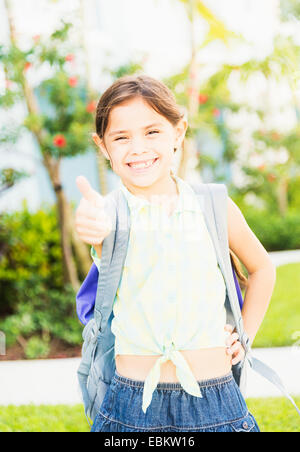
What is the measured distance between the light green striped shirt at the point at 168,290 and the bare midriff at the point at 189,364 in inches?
0.5

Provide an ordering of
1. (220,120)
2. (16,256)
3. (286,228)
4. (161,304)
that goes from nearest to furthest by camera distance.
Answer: (161,304) < (16,256) < (220,120) < (286,228)

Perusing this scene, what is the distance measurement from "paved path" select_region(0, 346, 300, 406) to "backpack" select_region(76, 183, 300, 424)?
1131mm

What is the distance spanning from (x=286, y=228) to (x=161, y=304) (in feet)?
15.6

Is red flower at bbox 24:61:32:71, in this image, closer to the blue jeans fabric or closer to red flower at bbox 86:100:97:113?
red flower at bbox 86:100:97:113

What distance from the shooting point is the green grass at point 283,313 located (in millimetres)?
3305

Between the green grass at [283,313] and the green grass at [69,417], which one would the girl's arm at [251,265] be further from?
the green grass at [283,313]

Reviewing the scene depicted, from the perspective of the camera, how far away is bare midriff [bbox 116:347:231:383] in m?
1.08

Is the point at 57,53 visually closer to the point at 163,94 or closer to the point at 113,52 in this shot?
the point at 113,52

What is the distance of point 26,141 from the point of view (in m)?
3.99

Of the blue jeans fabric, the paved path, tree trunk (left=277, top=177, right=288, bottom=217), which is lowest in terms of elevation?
the paved path

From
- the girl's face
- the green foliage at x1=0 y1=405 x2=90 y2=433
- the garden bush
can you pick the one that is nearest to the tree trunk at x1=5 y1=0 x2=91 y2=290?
the green foliage at x1=0 y1=405 x2=90 y2=433

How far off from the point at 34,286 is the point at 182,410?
2.91m

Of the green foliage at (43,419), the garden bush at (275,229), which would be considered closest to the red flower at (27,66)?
the green foliage at (43,419)
